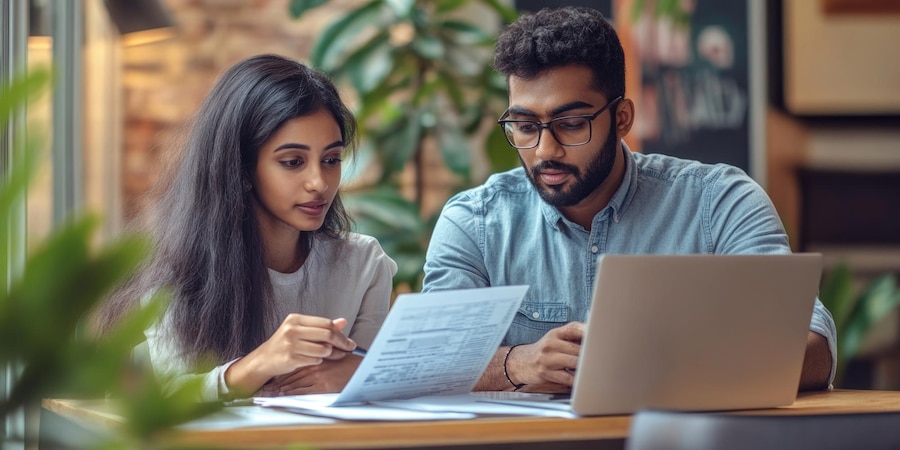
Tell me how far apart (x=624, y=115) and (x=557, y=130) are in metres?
0.19

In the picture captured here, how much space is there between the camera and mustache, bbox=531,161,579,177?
1.71 meters

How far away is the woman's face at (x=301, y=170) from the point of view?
1.72m

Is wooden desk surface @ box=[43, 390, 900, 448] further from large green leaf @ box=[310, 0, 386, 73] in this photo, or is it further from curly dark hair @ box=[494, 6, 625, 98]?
large green leaf @ box=[310, 0, 386, 73]

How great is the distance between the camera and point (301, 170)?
174 cm

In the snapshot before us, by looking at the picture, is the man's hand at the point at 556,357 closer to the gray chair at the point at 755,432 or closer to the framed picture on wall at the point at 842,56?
the gray chair at the point at 755,432

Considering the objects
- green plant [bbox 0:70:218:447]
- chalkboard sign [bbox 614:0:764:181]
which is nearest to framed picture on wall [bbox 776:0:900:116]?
chalkboard sign [bbox 614:0:764:181]

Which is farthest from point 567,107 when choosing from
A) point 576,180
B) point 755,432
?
point 755,432

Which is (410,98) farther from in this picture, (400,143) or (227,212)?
(227,212)

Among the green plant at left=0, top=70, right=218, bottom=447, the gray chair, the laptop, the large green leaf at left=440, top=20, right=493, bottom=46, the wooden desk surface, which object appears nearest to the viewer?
the green plant at left=0, top=70, right=218, bottom=447

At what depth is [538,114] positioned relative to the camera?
5.53 feet

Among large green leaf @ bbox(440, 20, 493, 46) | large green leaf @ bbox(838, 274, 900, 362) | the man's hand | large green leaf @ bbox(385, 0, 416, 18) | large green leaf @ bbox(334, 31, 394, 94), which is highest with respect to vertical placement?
large green leaf @ bbox(385, 0, 416, 18)

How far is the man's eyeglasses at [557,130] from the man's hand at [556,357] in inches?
16.4

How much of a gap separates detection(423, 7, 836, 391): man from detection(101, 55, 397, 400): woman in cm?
17

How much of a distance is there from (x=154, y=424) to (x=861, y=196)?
3.58 meters
